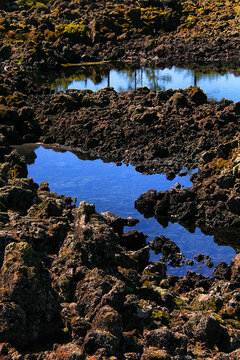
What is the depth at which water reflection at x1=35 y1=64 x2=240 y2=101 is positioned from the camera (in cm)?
7969

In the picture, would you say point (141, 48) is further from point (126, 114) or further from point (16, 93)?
point (126, 114)

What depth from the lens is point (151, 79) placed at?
90125 mm

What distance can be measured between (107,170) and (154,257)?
18.3m

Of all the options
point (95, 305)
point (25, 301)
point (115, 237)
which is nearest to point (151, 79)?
point (115, 237)

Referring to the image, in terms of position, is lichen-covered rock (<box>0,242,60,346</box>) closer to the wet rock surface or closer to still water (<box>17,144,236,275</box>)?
the wet rock surface

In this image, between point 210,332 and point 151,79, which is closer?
point 210,332

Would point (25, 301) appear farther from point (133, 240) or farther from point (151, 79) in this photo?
point (151, 79)

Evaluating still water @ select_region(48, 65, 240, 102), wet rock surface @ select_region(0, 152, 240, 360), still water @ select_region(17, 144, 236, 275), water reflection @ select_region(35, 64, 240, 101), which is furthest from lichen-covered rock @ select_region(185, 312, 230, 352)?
water reflection @ select_region(35, 64, 240, 101)

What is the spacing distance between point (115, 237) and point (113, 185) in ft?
70.9

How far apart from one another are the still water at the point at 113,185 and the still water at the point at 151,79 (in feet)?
91.4

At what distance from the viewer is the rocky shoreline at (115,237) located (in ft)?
50.9

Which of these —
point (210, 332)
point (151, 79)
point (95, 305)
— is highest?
point (151, 79)

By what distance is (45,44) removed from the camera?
109125mm

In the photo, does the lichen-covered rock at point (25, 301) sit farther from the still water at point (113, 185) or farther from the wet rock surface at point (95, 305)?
the still water at point (113, 185)
